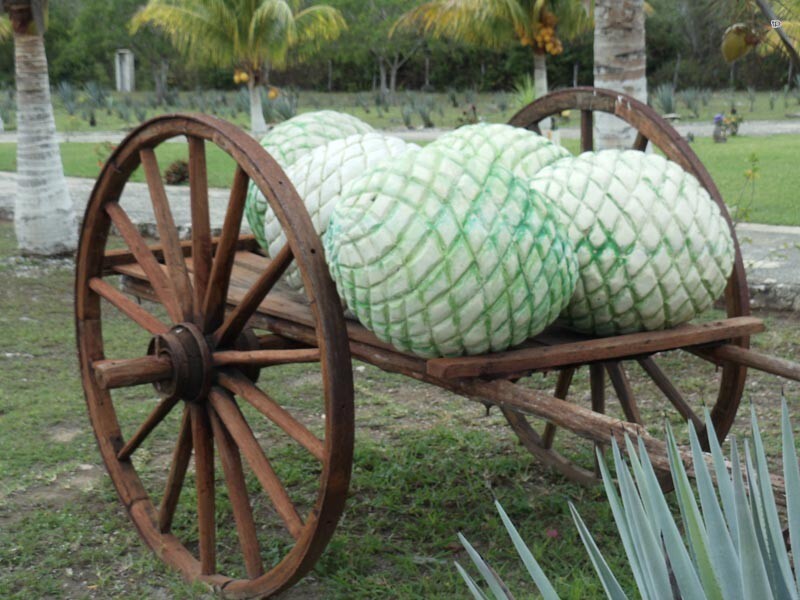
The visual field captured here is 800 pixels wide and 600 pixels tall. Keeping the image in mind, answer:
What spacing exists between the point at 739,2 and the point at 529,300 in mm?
3004

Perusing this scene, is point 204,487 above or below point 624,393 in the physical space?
below

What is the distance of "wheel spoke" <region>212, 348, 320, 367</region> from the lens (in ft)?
8.64

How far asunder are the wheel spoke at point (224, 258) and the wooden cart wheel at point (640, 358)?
102 centimetres

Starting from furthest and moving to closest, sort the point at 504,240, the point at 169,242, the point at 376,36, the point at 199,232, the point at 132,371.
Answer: the point at 376,36 → the point at 169,242 → the point at 199,232 → the point at 132,371 → the point at 504,240

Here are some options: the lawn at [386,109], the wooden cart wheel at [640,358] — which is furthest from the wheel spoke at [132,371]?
the lawn at [386,109]

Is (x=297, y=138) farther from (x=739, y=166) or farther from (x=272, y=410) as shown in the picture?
(x=739, y=166)

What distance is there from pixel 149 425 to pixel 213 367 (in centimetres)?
51

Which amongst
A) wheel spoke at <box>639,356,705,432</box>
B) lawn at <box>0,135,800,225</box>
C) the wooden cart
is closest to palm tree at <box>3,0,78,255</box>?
lawn at <box>0,135,800,225</box>

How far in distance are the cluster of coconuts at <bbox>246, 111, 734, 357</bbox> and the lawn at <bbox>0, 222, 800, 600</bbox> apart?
93 cm

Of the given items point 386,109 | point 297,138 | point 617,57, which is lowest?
point 297,138

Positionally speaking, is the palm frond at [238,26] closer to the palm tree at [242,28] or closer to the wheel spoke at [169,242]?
the palm tree at [242,28]

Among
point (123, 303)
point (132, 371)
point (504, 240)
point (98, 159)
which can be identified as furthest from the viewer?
point (98, 159)

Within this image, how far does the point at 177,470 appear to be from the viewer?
318cm

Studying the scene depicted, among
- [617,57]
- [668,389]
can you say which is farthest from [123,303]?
[617,57]
